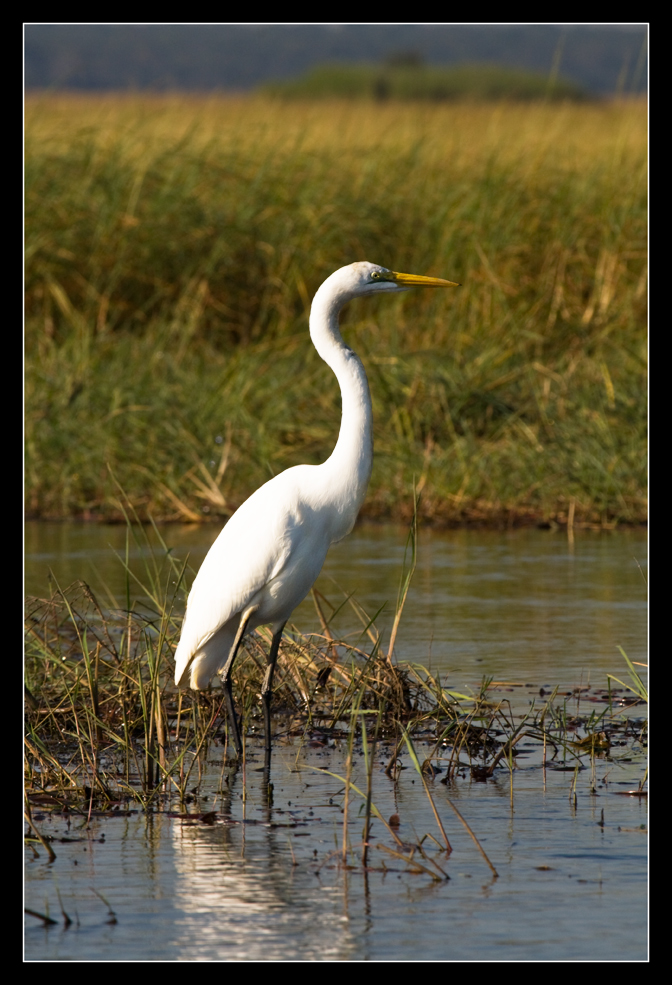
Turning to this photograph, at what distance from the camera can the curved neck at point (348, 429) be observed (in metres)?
4.52

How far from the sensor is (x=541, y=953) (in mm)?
2955

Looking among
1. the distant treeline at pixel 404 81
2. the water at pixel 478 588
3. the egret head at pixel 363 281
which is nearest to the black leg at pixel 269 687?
the water at pixel 478 588

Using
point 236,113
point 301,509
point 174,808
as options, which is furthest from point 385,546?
point 236,113

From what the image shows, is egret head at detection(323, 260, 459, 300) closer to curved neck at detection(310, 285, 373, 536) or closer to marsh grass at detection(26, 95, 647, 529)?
curved neck at detection(310, 285, 373, 536)

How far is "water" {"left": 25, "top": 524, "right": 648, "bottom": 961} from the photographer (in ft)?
9.91

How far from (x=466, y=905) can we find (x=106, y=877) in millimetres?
849

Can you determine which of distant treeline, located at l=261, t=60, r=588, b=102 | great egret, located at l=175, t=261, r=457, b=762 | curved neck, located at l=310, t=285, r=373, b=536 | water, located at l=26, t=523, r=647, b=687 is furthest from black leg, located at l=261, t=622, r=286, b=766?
distant treeline, located at l=261, t=60, r=588, b=102

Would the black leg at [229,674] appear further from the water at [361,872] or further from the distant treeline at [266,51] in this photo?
the distant treeline at [266,51]

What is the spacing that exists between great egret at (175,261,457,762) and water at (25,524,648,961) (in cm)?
34

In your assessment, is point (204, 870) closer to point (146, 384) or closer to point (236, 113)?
point (146, 384)

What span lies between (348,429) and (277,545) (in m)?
0.43

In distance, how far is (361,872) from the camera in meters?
3.44

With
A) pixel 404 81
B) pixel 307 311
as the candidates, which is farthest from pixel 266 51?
pixel 307 311

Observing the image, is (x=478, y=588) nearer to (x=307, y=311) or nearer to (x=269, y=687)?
(x=269, y=687)
